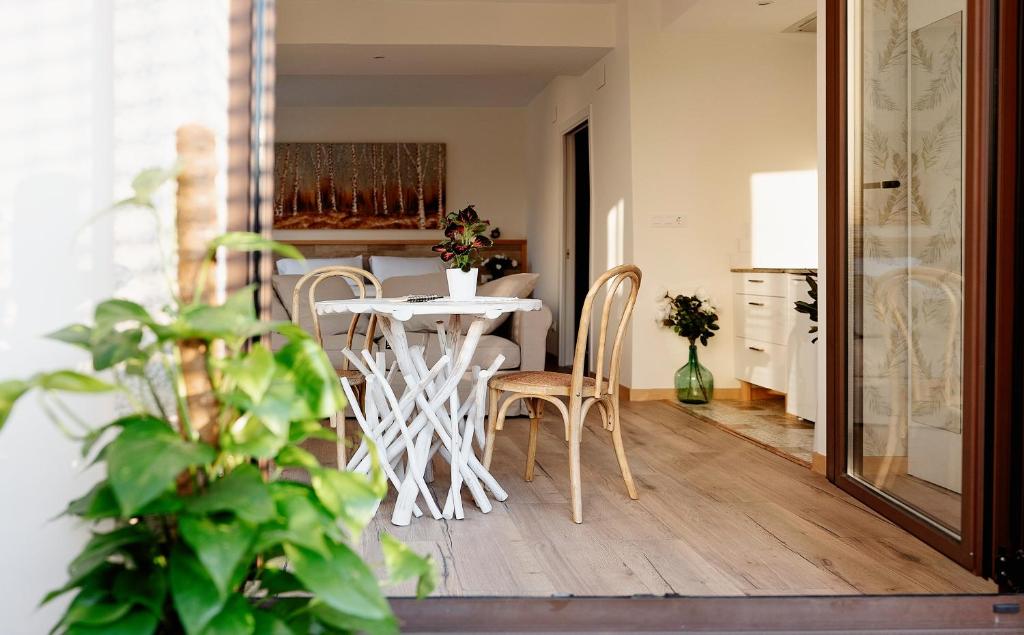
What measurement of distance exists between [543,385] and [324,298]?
3079mm

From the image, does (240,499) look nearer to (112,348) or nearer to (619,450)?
(112,348)

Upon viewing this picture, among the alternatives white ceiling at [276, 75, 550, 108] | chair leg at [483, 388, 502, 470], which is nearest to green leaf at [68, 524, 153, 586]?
chair leg at [483, 388, 502, 470]

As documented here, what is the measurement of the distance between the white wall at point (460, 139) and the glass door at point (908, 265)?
21.8 feet

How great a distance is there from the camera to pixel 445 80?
8.45 metres

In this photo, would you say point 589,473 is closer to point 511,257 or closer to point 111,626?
point 111,626

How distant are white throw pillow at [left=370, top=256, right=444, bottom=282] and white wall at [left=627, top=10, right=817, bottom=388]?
276cm

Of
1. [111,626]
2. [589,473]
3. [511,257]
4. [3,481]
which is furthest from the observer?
[511,257]

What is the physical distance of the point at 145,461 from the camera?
1.32m

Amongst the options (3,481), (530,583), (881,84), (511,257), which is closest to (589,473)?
(530,583)

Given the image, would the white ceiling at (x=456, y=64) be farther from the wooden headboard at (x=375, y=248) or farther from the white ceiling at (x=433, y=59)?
the wooden headboard at (x=375, y=248)

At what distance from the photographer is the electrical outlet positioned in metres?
6.30

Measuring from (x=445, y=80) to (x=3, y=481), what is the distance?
7.08m

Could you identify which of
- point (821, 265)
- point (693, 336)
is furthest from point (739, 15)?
point (821, 265)

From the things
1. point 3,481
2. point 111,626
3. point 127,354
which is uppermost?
point 127,354
